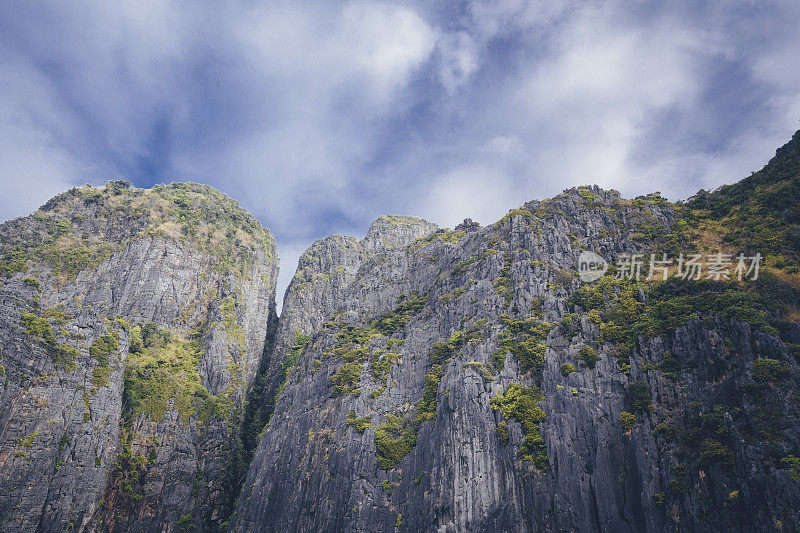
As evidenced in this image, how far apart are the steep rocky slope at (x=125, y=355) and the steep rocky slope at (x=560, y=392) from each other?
45.3ft

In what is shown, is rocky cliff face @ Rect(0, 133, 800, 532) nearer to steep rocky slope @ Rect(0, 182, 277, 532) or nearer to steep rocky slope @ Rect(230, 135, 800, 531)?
steep rocky slope @ Rect(230, 135, 800, 531)

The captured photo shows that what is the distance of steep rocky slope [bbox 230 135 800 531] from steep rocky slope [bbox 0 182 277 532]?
1379 cm

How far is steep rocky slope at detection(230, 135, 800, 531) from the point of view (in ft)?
104

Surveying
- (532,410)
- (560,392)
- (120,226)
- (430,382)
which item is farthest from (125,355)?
(560,392)

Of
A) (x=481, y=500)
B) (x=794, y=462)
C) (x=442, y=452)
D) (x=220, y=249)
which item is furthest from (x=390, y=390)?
(x=220, y=249)

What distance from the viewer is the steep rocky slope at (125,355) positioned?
5209 centimetres

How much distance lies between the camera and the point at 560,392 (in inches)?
1652

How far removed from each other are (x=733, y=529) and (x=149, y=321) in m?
85.0

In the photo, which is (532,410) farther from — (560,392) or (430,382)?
(430,382)

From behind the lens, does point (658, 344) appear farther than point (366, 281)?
No

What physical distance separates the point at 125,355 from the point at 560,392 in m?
61.8

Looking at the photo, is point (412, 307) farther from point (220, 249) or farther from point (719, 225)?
point (220, 249)

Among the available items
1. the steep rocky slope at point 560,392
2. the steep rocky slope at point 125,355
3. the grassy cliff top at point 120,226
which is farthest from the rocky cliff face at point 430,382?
the grassy cliff top at point 120,226

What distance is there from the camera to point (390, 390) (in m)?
57.3
